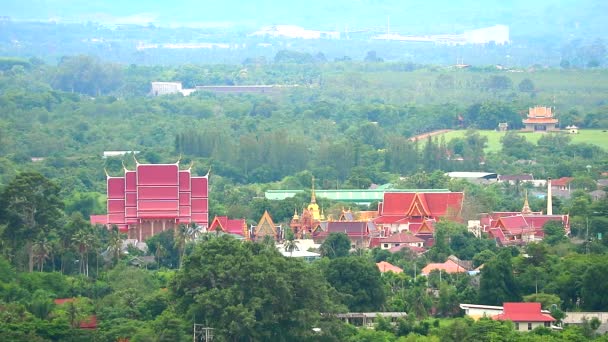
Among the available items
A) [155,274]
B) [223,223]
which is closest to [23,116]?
[223,223]

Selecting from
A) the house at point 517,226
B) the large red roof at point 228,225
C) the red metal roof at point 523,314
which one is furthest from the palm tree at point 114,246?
the red metal roof at point 523,314

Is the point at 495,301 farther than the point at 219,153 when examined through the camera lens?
No

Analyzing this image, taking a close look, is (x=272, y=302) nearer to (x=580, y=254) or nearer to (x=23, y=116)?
(x=580, y=254)

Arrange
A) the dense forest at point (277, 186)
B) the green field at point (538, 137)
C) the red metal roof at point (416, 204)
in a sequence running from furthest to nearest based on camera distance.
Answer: the green field at point (538, 137) → the red metal roof at point (416, 204) → the dense forest at point (277, 186)

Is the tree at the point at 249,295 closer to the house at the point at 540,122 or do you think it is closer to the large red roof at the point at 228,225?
the large red roof at the point at 228,225

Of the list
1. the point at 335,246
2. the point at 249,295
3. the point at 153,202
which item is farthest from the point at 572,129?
the point at 249,295

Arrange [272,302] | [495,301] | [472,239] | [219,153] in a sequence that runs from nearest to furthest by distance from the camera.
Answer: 1. [272,302]
2. [495,301]
3. [472,239]
4. [219,153]

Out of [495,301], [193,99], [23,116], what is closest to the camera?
[495,301]

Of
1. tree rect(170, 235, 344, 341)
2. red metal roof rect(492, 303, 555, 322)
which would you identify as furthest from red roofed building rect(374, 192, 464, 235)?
tree rect(170, 235, 344, 341)
